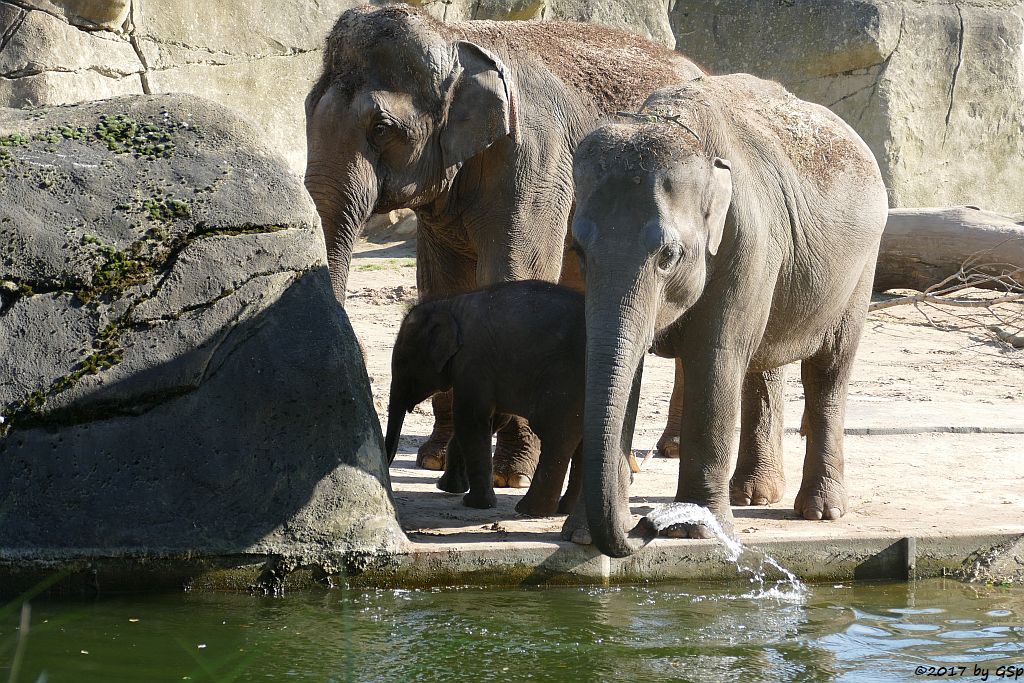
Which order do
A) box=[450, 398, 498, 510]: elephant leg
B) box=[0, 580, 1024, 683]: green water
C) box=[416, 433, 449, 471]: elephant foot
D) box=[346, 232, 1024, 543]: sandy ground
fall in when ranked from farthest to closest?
box=[416, 433, 449, 471]: elephant foot
box=[450, 398, 498, 510]: elephant leg
box=[346, 232, 1024, 543]: sandy ground
box=[0, 580, 1024, 683]: green water

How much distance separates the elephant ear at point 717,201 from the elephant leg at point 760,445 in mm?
1483

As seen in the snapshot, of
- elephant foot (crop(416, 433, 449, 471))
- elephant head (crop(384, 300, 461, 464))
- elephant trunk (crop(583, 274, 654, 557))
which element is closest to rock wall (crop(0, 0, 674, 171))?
elephant foot (crop(416, 433, 449, 471))

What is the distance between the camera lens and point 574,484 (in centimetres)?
523

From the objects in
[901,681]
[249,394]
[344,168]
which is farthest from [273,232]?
[901,681]

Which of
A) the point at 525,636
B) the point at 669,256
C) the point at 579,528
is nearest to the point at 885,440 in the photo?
the point at 579,528

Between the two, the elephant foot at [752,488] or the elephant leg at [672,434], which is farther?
the elephant leg at [672,434]

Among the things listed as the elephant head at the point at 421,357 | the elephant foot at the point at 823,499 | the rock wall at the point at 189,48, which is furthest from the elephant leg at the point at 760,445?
the rock wall at the point at 189,48

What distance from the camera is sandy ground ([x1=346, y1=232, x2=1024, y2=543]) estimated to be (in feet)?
17.1

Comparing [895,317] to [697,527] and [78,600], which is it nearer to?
[697,527]

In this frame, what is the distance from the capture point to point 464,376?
5324 mm

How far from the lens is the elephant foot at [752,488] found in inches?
229

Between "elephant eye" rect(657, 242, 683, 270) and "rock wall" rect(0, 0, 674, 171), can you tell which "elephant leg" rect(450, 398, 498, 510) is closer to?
"elephant eye" rect(657, 242, 683, 270)

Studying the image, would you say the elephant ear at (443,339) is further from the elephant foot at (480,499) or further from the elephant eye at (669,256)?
the elephant eye at (669,256)

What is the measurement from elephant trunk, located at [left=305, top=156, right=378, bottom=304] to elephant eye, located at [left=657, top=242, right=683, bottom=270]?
6.14 ft
